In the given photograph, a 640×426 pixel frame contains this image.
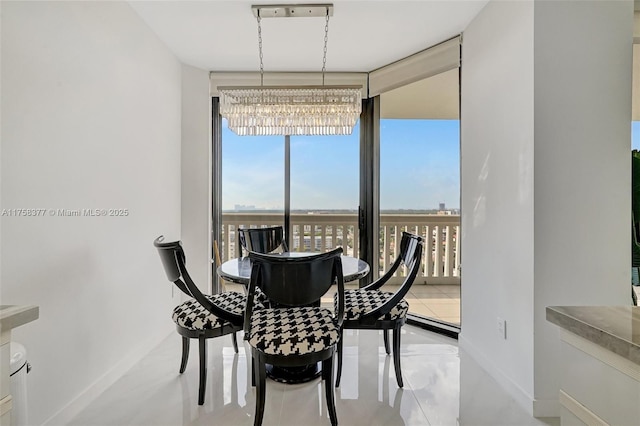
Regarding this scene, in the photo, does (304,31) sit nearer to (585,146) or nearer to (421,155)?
(421,155)

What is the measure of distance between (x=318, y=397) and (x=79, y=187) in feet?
5.94

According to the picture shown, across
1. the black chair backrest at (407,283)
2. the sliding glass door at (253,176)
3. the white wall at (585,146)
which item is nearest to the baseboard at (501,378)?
the white wall at (585,146)

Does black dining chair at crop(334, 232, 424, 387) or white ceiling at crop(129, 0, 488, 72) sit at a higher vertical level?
white ceiling at crop(129, 0, 488, 72)

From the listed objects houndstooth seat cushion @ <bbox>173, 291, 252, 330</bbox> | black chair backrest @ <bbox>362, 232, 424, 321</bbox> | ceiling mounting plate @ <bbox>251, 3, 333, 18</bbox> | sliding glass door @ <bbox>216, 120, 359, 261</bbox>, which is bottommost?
houndstooth seat cushion @ <bbox>173, 291, 252, 330</bbox>

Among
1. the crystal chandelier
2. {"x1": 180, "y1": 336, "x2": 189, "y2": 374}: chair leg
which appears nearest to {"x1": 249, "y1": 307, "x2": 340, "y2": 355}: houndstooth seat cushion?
{"x1": 180, "y1": 336, "x2": 189, "y2": 374}: chair leg

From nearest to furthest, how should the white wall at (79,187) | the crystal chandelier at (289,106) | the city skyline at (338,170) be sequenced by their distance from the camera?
the white wall at (79,187) < the crystal chandelier at (289,106) < the city skyline at (338,170)

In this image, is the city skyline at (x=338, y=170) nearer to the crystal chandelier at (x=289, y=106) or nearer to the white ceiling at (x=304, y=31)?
the white ceiling at (x=304, y=31)

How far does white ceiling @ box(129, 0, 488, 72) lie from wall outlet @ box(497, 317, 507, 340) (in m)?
2.11

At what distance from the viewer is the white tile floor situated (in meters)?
1.58

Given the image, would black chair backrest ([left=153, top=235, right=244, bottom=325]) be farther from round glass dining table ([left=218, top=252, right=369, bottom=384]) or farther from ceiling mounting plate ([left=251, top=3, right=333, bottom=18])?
ceiling mounting plate ([left=251, top=3, right=333, bottom=18])

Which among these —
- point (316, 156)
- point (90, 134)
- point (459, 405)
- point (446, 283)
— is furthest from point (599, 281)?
point (90, 134)

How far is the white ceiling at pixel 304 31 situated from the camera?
2066mm

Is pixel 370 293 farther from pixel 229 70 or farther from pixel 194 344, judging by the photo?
pixel 229 70

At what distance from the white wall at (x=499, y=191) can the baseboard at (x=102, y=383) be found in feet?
8.00
